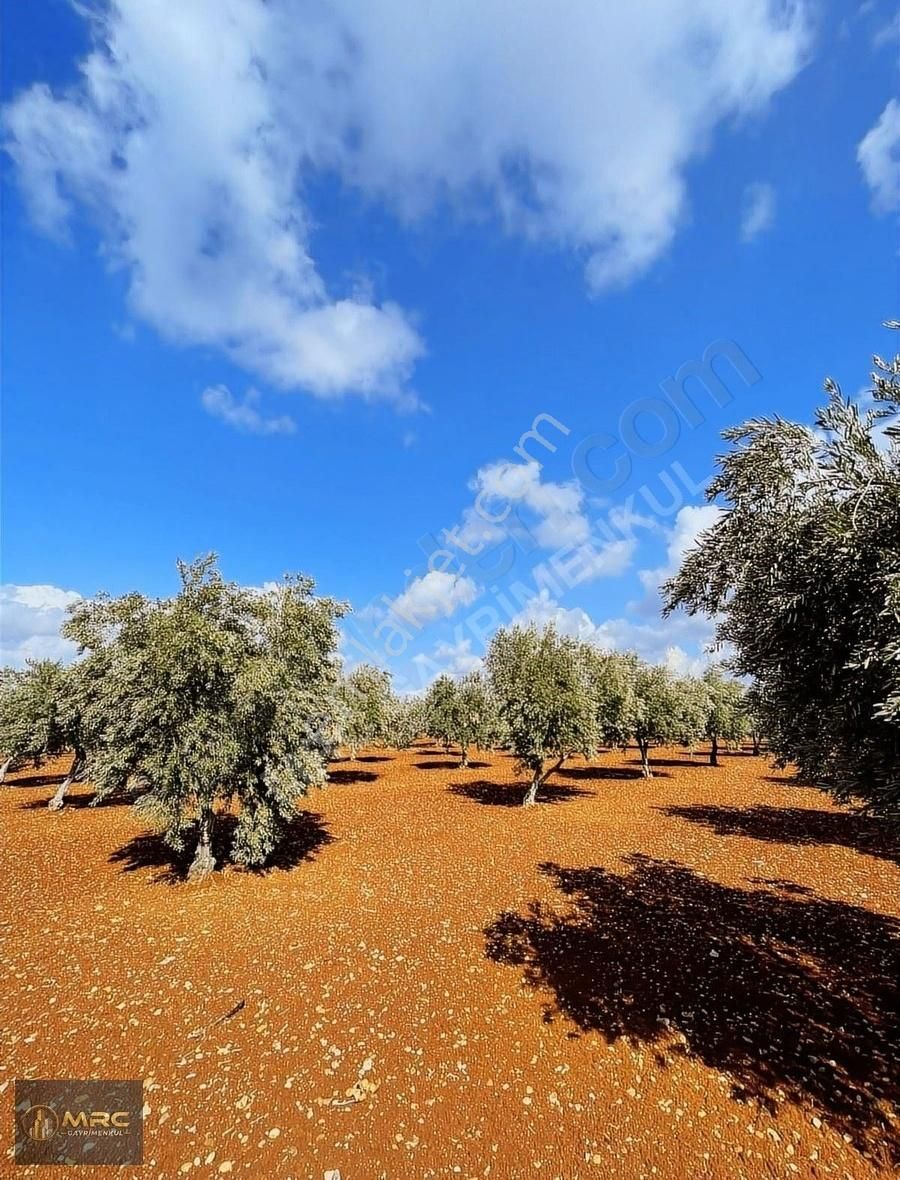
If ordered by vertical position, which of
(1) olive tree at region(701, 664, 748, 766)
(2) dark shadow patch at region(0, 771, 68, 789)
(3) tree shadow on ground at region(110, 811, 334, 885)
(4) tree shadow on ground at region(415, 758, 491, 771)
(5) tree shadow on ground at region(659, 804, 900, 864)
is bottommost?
(5) tree shadow on ground at region(659, 804, 900, 864)

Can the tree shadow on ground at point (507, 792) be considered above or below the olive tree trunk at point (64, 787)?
below

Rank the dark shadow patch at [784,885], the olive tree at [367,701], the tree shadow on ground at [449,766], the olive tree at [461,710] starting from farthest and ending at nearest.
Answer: the olive tree at [461,710] → the tree shadow on ground at [449,766] → the olive tree at [367,701] → the dark shadow patch at [784,885]

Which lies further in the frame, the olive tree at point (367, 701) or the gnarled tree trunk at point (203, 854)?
the olive tree at point (367, 701)

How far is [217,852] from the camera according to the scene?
19172 mm

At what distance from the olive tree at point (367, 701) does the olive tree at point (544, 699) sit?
16688 millimetres

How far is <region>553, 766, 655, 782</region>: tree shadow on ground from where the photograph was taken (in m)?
43.6

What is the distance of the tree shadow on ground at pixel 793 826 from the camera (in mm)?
20828

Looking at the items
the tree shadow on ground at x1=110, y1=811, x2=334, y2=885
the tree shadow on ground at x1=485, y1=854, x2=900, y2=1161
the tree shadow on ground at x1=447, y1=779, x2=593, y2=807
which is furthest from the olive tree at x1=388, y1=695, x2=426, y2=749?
the tree shadow on ground at x1=485, y1=854, x2=900, y2=1161

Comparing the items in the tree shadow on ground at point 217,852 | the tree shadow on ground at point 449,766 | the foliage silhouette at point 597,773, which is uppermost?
the tree shadow on ground at point 449,766

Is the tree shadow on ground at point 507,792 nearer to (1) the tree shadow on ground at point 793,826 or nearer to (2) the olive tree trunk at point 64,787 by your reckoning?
(1) the tree shadow on ground at point 793,826

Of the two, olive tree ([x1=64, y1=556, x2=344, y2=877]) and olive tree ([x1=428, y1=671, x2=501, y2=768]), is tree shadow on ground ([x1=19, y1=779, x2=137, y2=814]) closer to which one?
olive tree ([x1=64, y1=556, x2=344, y2=877])

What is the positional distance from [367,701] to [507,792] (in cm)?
1688

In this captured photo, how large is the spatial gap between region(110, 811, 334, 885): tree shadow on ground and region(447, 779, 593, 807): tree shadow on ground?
13.2 m

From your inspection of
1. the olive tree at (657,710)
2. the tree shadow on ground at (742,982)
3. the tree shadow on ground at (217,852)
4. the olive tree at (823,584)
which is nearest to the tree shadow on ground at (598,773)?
the olive tree at (657,710)
